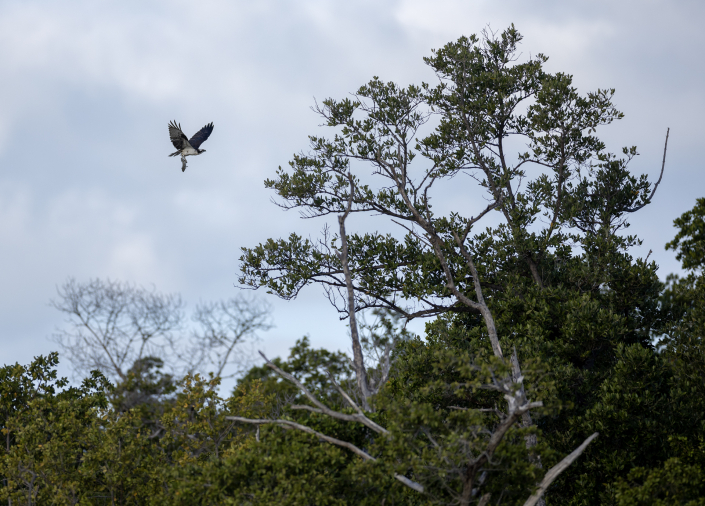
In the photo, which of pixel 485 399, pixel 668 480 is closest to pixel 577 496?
pixel 485 399

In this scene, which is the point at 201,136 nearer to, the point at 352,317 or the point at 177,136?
the point at 177,136

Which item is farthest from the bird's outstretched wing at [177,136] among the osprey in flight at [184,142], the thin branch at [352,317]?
the thin branch at [352,317]

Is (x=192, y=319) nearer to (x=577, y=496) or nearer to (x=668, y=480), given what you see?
(x=577, y=496)

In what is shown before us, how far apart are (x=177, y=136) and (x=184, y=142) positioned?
0.23 meters

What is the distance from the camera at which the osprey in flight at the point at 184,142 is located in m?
15.5

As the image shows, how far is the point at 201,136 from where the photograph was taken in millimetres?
16391

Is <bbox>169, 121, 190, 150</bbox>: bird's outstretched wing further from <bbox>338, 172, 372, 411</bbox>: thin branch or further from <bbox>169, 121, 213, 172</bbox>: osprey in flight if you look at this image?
<bbox>338, 172, 372, 411</bbox>: thin branch

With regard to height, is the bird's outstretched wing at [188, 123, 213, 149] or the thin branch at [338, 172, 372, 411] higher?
the bird's outstretched wing at [188, 123, 213, 149]

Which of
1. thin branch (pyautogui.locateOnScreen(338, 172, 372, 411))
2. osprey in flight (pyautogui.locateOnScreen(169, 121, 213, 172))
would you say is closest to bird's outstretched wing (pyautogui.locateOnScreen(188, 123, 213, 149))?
osprey in flight (pyautogui.locateOnScreen(169, 121, 213, 172))

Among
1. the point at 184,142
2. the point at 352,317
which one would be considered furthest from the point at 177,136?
the point at 352,317

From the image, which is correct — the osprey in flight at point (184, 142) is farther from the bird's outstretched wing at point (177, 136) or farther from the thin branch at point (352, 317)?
the thin branch at point (352, 317)

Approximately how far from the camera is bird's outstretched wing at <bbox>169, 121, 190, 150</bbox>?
15480mm

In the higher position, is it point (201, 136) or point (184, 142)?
point (201, 136)

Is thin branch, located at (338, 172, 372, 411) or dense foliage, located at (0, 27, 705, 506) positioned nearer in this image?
dense foliage, located at (0, 27, 705, 506)
